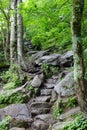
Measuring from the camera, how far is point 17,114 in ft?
26.4

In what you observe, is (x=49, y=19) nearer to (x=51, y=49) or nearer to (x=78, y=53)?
(x=78, y=53)

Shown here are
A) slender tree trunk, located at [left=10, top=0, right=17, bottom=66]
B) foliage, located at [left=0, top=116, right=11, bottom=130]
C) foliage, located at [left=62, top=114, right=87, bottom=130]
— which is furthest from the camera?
slender tree trunk, located at [left=10, top=0, right=17, bottom=66]

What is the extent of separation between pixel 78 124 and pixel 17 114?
8.61 ft

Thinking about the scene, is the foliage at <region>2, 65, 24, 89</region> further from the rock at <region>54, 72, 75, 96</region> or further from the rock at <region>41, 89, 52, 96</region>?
the rock at <region>54, 72, 75, 96</region>

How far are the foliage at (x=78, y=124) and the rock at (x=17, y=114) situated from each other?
1.70 m

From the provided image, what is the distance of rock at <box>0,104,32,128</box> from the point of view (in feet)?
24.2

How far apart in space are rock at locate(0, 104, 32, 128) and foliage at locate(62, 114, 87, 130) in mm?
1701

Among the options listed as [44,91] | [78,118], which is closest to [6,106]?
[44,91]

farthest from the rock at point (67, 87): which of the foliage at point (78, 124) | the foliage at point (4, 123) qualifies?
the foliage at point (4, 123)

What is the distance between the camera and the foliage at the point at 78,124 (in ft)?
19.6

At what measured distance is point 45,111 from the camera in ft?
26.3

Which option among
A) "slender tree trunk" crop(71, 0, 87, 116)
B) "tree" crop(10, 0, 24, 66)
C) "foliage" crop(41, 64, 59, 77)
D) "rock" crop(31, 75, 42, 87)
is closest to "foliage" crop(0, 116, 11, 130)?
"rock" crop(31, 75, 42, 87)

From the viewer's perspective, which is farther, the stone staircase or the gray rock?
the gray rock

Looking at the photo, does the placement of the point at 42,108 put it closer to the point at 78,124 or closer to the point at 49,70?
the point at 78,124
